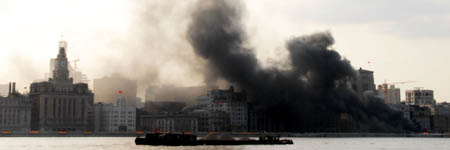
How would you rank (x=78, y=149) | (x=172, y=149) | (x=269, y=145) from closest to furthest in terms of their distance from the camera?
(x=172, y=149)
(x=78, y=149)
(x=269, y=145)

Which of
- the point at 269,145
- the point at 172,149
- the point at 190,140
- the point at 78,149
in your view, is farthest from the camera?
the point at 269,145

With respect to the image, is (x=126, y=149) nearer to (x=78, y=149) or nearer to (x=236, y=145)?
(x=78, y=149)

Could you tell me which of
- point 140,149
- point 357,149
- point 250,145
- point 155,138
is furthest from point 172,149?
point 357,149

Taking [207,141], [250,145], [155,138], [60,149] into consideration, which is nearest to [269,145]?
[250,145]

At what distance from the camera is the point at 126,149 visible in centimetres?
15050

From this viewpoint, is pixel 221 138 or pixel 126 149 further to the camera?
pixel 221 138

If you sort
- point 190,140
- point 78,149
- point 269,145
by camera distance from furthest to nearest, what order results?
point 269,145, point 190,140, point 78,149

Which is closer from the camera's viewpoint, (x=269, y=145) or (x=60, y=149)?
(x=60, y=149)

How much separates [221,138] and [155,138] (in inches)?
700

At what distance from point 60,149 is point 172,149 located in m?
29.1

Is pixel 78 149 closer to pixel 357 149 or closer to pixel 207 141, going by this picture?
pixel 207 141

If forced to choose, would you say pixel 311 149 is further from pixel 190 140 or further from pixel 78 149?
pixel 78 149

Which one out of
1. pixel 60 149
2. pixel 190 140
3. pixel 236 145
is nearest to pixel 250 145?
pixel 236 145

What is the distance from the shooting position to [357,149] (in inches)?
6407
